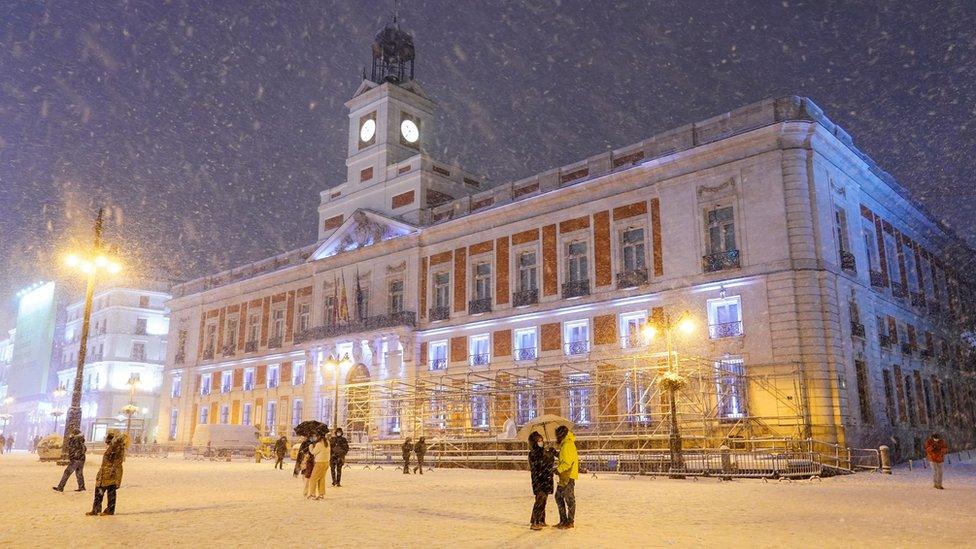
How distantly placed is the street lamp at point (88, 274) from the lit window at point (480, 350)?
17426 mm

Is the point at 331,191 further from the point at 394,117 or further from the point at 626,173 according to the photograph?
the point at 626,173

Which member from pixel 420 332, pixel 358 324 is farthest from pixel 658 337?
pixel 358 324

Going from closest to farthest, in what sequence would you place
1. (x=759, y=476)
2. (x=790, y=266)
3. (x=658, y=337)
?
(x=759, y=476) → (x=790, y=266) → (x=658, y=337)

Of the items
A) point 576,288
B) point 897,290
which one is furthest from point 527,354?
point 897,290

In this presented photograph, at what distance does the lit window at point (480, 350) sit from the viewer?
35.8m

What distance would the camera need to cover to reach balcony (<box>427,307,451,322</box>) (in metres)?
38.0

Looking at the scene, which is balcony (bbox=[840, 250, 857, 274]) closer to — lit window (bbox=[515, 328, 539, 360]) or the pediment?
lit window (bbox=[515, 328, 539, 360])

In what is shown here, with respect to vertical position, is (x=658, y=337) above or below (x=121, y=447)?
above

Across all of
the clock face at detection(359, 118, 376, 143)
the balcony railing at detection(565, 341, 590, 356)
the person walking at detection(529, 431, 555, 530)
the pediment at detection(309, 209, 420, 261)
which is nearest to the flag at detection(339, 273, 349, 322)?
the pediment at detection(309, 209, 420, 261)

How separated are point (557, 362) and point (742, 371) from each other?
8.37 m

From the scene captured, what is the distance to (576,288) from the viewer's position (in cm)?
3284

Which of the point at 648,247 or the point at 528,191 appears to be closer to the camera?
the point at 648,247

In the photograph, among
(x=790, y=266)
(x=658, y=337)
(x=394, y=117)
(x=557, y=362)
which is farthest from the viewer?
(x=394, y=117)

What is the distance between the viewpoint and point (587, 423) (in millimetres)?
31062
